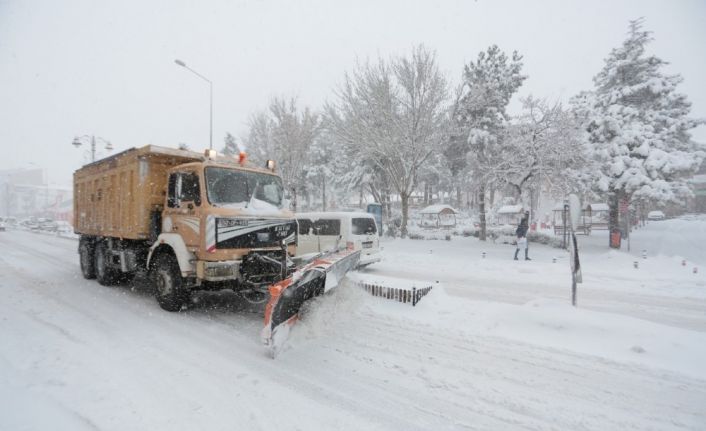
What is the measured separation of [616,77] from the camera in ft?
63.6

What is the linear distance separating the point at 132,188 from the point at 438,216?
124 feet

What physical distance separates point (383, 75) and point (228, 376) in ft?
64.0

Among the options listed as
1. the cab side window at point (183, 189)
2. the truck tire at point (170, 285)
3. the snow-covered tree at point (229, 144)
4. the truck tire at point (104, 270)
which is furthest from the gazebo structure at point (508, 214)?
the truck tire at point (170, 285)

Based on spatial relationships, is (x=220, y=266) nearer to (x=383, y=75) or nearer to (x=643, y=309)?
(x=643, y=309)

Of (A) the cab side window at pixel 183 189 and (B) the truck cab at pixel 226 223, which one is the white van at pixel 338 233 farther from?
(A) the cab side window at pixel 183 189

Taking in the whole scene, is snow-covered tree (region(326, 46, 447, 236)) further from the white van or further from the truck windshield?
the truck windshield

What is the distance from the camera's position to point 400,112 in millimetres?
21109

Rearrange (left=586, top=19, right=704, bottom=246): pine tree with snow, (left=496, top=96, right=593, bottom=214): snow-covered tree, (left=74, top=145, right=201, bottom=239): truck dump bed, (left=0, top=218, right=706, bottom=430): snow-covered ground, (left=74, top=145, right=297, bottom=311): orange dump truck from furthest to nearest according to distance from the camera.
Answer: (left=496, top=96, right=593, bottom=214): snow-covered tree
(left=586, top=19, right=704, bottom=246): pine tree with snow
(left=74, top=145, right=201, bottom=239): truck dump bed
(left=74, top=145, right=297, bottom=311): orange dump truck
(left=0, top=218, right=706, bottom=430): snow-covered ground

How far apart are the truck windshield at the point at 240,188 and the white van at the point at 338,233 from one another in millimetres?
4060

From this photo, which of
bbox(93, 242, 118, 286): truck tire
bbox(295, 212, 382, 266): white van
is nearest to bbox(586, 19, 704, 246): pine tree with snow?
bbox(295, 212, 382, 266): white van

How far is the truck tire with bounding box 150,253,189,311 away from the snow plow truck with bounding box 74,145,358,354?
18 millimetres

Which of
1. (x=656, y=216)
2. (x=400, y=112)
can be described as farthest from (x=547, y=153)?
(x=656, y=216)

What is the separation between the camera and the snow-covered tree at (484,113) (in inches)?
848

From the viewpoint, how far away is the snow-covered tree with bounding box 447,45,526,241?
21.5 meters
